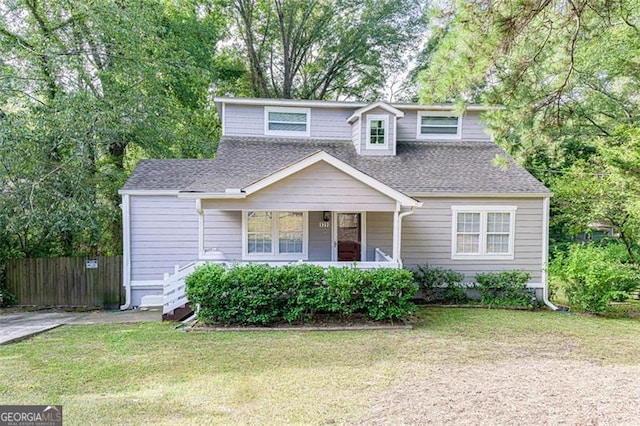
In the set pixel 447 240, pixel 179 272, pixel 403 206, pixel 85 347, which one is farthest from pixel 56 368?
pixel 447 240

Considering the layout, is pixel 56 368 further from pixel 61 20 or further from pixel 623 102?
pixel 623 102

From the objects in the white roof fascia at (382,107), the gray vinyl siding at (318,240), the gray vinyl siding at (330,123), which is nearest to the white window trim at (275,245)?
the gray vinyl siding at (318,240)

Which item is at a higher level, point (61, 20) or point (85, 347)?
point (61, 20)

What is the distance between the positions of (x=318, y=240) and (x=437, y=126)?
581 cm

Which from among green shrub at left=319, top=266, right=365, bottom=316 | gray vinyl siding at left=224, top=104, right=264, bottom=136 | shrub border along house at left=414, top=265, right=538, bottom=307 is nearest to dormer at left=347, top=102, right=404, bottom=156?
gray vinyl siding at left=224, top=104, right=264, bottom=136

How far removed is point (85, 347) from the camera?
6117 millimetres

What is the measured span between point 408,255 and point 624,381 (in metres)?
5.75

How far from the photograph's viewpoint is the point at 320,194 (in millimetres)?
8359

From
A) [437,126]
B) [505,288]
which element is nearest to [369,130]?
[437,126]

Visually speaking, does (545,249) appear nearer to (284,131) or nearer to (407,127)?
(407,127)

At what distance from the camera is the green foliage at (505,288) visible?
9.90 metres

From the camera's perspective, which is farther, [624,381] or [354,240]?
[354,240]

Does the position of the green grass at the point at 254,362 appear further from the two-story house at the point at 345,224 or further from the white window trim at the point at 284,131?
the white window trim at the point at 284,131

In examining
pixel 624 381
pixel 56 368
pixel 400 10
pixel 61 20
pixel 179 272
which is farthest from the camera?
pixel 400 10
